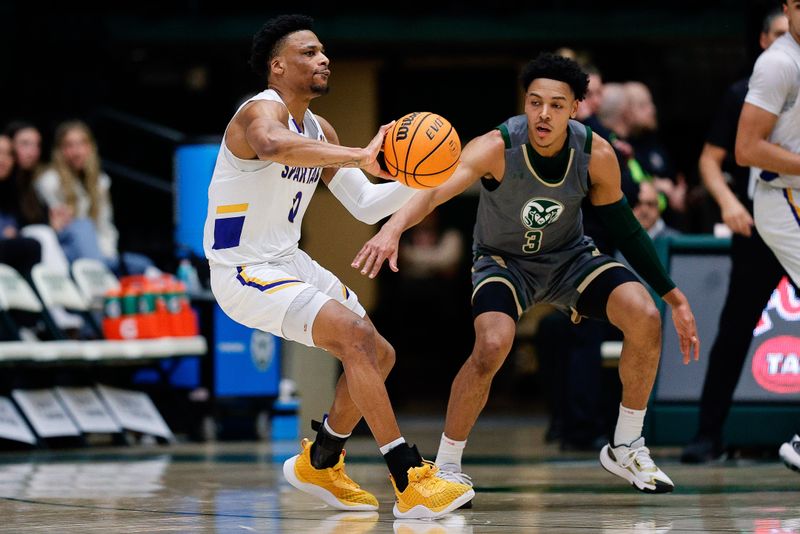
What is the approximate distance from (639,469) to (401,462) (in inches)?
51.8

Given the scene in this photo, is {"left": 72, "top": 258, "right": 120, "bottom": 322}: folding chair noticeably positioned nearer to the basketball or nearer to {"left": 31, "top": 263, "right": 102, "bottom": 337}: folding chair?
{"left": 31, "top": 263, "right": 102, "bottom": 337}: folding chair

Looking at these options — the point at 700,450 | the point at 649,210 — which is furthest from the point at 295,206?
the point at 649,210

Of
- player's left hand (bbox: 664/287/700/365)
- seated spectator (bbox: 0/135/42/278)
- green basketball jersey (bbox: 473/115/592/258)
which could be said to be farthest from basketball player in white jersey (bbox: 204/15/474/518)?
seated spectator (bbox: 0/135/42/278)

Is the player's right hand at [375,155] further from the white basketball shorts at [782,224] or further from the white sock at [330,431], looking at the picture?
the white basketball shorts at [782,224]

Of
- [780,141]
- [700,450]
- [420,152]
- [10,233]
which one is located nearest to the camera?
[420,152]

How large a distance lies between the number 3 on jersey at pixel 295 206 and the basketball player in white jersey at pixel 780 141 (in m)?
2.26

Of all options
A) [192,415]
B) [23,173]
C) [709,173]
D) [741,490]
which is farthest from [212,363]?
[741,490]

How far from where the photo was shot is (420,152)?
229 inches

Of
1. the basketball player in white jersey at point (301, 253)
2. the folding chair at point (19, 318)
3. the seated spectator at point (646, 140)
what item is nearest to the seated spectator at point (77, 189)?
the folding chair at point (19, 318)

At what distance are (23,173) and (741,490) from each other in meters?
6.03

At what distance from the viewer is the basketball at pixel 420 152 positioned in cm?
583

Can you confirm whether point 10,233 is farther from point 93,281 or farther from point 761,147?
point 761,147

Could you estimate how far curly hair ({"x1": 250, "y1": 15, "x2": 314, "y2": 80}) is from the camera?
20.8 feet

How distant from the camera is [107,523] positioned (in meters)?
5.72
